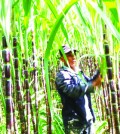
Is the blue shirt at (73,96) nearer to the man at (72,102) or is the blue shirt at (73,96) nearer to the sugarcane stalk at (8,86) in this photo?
the man at (72,102)

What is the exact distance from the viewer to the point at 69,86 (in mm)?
2408

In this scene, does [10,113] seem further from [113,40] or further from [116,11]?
[116,11]

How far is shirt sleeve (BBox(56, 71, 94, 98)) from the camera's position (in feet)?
7.77

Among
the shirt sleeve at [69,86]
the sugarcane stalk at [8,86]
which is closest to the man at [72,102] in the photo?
the shirt sleeve at [69,86]

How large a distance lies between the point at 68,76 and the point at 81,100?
0.25 meters

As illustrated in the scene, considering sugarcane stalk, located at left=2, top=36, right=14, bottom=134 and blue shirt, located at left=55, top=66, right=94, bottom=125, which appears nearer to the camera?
sugarcane stalk, located at left=2, top=36, right=14, bottom=134

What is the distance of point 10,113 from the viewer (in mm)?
1306

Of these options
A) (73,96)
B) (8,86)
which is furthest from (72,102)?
(8,86)

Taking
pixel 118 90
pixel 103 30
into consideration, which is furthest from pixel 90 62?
pixel 103 30

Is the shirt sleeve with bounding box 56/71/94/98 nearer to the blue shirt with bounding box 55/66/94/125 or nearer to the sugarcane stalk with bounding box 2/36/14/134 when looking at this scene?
the blue shirt with bounding box 55/66/94/125

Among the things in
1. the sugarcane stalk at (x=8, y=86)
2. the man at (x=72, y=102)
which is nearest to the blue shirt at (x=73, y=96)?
the man at (x=72, y=102)

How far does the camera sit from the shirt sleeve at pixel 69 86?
93.2 inches

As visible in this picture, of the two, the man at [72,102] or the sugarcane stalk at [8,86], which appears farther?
the man at [72,102]

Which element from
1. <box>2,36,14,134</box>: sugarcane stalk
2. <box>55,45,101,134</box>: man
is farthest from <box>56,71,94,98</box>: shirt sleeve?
<box>2,36,14,134</box>: sugarcane stalk
